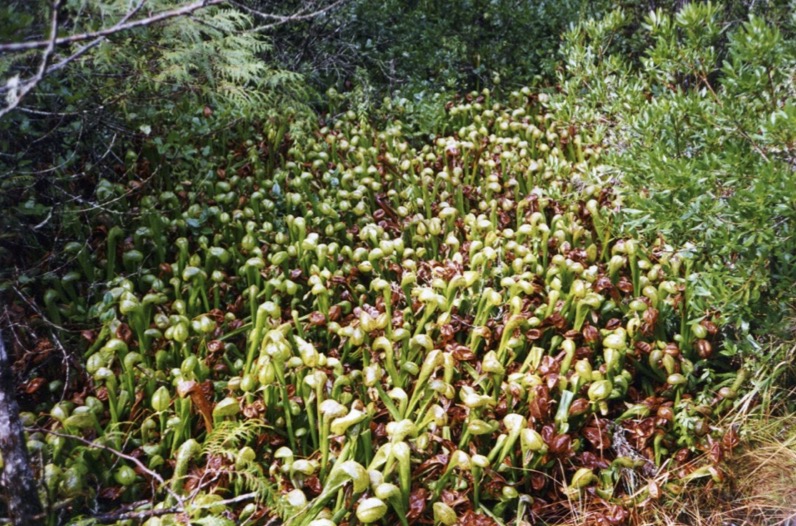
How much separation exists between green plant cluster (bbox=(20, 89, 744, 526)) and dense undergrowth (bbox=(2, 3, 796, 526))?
1cm

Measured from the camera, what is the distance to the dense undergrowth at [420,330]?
2.20 m

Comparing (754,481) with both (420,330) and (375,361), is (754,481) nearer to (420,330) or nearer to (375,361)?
(420,330)

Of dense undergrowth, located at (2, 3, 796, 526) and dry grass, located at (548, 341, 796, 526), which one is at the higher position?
dense undergrowth, located at (2, 3, 796, 526)

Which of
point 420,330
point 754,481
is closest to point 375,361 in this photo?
point 420,330

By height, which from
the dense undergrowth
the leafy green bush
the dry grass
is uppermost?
the leafy green bush

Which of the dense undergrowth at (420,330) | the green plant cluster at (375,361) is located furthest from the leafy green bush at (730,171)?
the green plant cluster at (375,361)

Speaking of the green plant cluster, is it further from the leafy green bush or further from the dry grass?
the leafy green bush

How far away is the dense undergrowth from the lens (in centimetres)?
220

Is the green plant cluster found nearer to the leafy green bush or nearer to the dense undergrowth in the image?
the dense undergrowth

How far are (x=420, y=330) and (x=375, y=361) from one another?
261mm

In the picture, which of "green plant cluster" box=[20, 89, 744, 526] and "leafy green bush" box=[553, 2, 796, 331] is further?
"leafy green bush" box=[553, 2, 796, 331]

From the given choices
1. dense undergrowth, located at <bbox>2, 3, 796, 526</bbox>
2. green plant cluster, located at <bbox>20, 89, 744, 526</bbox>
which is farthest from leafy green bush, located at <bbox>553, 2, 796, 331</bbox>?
green plant cluster, located at <bbox>20, 89, 744, 526</bbox>

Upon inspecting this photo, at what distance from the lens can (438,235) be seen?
3.69 metres

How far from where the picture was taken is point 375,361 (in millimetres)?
2676
